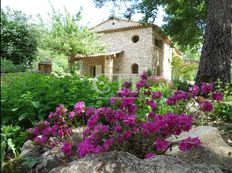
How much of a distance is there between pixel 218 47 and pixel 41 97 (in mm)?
4268

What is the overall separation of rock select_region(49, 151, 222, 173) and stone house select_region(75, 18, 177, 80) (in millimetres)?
21801

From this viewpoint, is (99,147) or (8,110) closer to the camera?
(99,147)

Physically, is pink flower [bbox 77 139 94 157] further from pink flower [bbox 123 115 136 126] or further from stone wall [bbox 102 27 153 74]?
stone wall [bbox 102 27 153 74]

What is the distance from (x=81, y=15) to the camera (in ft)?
81.5

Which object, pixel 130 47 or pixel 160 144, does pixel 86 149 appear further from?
pixel 130 47

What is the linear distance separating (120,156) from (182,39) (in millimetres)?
15220

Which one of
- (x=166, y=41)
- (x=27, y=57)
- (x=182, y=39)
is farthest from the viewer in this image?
(x=166, y=41)

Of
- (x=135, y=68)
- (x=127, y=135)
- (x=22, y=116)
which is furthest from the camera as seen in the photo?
(x=135, y=68)

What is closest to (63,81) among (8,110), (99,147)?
(8,110)

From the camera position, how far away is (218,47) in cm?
647

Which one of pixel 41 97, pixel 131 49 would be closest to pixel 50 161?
pixel 41 97

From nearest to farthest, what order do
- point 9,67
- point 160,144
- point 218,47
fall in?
point 160,144
point 218,47
point 9,67

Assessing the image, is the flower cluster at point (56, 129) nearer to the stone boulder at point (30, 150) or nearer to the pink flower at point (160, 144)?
the stone boulder at point (30, 150)

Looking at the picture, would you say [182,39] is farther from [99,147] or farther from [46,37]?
[99,147]
